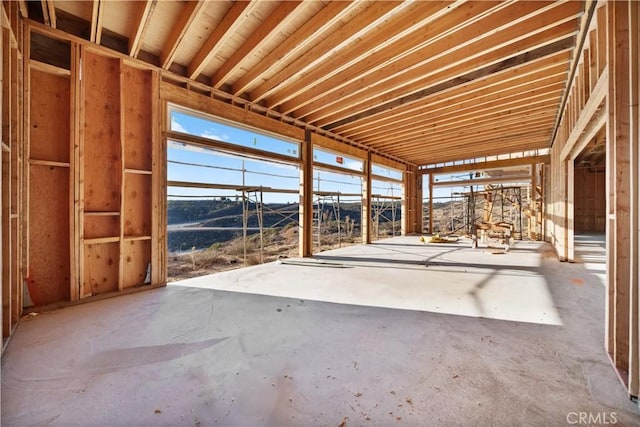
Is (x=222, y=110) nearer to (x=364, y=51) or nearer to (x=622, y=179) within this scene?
(x=364, y=51)

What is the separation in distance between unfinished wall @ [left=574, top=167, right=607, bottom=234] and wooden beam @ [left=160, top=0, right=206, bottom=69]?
17156 millimetres

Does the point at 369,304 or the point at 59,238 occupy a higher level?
the point at 59,238

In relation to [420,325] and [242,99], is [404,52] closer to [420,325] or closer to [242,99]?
[242,99]

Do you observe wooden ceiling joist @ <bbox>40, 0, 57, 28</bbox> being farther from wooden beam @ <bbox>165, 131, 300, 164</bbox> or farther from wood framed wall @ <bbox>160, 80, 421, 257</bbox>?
wooden beam @ <bbox>165, 131, 300, 164</bbox>

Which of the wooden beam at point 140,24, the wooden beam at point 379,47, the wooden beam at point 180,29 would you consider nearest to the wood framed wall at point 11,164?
the wooden beam at point 140,24

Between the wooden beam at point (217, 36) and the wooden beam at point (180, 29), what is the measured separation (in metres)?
0.33

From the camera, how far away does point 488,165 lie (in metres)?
10.4

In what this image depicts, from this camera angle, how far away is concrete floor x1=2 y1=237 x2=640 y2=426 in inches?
57.7

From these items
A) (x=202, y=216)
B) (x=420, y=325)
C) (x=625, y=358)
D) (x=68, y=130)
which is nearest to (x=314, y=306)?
(x=420, y=325)

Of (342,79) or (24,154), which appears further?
(342,79)

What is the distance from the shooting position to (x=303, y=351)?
6.82ft

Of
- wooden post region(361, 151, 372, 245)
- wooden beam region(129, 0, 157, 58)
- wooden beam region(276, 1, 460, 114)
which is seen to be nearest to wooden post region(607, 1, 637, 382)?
wooden beam region(276, 1, 460, 114)

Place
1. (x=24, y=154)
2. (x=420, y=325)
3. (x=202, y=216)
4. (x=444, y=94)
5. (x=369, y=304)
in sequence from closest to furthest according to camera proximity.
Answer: (x=420, y=325) < (x=24, y=154) < (x=369, y=304) < (x=444, y=94) < (x=202, y=216)

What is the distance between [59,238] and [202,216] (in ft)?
77.1
